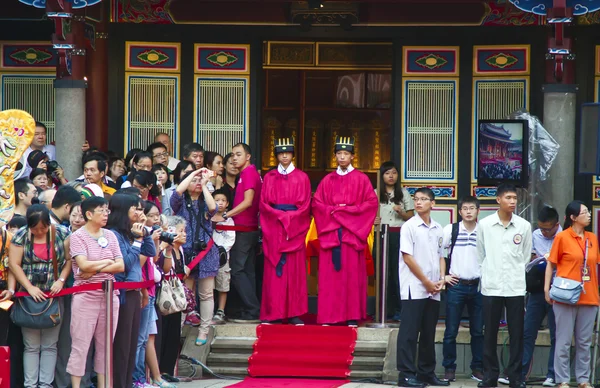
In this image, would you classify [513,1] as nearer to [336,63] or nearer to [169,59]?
[336,63]

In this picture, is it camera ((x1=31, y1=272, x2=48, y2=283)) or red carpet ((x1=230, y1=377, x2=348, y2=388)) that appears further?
red carpet ((x1=230, y1=377, x2=348, y2=388))

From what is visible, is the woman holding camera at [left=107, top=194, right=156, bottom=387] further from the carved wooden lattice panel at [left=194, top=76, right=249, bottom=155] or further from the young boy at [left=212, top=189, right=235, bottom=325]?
the carved wooden lattice panel at [left=194, top=76, right=249, bottom=155]

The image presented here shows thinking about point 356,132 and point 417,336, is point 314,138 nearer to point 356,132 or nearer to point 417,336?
point 356,132

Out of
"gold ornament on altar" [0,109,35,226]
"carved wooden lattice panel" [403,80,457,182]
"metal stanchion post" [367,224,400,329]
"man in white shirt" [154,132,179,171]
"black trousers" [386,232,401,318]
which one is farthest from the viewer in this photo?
"carved wooden lattice panel" [403,80,457,182]

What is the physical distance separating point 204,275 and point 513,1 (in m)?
4.47

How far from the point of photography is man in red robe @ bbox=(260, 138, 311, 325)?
12961 millimetres

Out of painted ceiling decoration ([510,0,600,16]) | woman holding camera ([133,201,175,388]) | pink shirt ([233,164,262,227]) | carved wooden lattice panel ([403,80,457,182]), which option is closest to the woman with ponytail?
painted ceiling decoration ([510,0,600,16])

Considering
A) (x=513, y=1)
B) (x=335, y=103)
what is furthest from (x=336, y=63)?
(x=513, y=1)

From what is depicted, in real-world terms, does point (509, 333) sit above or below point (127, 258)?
below

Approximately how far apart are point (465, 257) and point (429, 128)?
299cm

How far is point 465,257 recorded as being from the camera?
12195mm

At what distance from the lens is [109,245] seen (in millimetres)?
9984

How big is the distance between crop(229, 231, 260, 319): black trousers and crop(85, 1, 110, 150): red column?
2540 millimetres

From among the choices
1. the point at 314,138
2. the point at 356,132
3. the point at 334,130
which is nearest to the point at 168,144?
the point at 314,138
